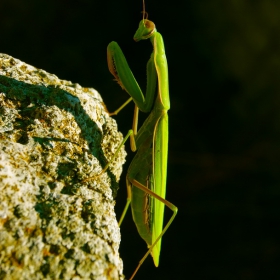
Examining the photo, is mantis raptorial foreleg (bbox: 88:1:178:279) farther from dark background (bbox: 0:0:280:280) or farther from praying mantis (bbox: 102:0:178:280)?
dark background (bbox: 0:0:280:280)

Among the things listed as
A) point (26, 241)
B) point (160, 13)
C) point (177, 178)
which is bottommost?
point (177, 178)

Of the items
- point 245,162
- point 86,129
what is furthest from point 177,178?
point 86,129

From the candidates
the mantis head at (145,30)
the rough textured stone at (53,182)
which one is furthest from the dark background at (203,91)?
the rough textured stone at (53,182)

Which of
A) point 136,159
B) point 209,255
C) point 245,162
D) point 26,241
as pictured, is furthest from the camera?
point 245,162

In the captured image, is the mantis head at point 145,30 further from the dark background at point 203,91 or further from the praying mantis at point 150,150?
the dark background at point 203,91

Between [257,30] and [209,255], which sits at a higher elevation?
[257,30]

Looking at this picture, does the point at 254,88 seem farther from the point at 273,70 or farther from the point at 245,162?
the point at 245,162
